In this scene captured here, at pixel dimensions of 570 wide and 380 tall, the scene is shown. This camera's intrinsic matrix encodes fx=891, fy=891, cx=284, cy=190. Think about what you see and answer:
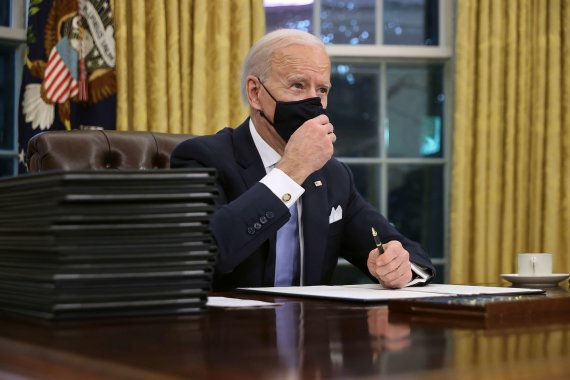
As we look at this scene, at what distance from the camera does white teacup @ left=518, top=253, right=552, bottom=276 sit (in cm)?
214

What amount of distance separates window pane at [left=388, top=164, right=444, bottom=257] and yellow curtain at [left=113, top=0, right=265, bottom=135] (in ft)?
3.30

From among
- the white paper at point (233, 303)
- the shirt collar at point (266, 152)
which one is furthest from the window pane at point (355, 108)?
the white paper at point (233, 303)

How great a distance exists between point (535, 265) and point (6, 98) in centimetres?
275

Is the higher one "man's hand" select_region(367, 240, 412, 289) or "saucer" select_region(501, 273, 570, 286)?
"man's hand" select_region(367, 240, 412, 289)

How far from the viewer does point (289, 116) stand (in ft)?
7.78

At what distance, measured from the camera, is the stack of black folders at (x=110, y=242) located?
106cm

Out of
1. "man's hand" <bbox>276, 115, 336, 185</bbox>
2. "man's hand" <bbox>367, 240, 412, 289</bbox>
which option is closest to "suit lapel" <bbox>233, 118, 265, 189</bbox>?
"man's hand" <bbox>276, 115, 336, 185</bbox>

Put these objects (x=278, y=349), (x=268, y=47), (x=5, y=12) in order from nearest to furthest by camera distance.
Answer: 1. (x=278, y=349)
2. (x=268, y=47)
3. (x=5, y=12)

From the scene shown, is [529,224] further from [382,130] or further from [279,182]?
[279,182]

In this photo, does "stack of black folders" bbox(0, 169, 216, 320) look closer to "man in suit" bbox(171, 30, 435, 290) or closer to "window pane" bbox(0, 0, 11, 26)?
"man in suit" bbox(171, 30, 435, 290)

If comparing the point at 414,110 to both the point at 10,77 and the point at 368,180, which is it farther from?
the point at 10,77

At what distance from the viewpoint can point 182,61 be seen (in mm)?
3924

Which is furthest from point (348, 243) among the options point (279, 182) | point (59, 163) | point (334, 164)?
point (59, 163)

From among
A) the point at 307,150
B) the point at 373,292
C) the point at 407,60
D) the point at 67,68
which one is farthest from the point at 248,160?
the point at 407,60
